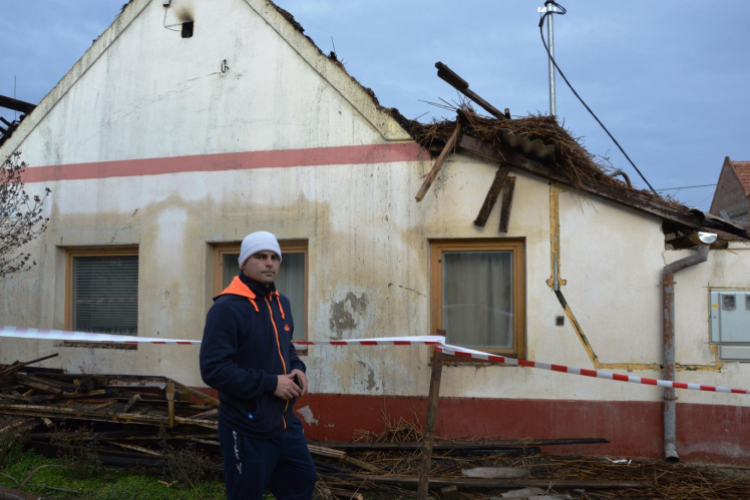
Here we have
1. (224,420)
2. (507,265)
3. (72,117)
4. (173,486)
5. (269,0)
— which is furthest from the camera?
(72,117)

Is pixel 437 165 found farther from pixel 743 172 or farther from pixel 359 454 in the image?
pixel 743 172

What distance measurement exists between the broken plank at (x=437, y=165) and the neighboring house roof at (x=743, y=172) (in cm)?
1662

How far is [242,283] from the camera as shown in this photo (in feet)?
11.7

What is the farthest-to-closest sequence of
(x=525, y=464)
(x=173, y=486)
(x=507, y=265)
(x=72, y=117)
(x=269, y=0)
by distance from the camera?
(x=72, y=117), (x=269, y=0), (x=507, y=265), (x=525, y=464), (x=173, y=486)

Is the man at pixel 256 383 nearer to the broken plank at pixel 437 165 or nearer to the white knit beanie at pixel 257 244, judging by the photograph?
the white knit beanie at pixel 257 244

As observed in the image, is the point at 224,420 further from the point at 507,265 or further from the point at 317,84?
the point at 317,84

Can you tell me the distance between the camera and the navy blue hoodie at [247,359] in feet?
10.8

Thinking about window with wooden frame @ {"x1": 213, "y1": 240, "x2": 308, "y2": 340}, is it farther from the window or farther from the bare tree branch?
the bare tree branch

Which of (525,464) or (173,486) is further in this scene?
(525,464)

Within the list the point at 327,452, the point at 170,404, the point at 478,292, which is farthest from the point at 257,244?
the point at 478,292

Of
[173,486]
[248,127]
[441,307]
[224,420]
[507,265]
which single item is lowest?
[173,486]

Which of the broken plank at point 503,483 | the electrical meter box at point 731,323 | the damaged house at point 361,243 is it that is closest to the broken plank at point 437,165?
the damaged house at point 361,243

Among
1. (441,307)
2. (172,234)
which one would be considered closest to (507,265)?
(441,307)

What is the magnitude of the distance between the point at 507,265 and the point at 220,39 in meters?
4.25
